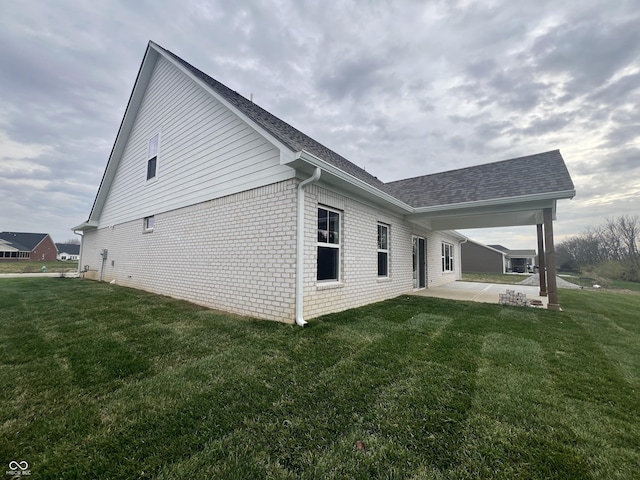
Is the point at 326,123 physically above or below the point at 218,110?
above

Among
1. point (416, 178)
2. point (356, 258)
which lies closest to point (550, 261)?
point (356, 258)

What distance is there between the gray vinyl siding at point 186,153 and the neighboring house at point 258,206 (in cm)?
4

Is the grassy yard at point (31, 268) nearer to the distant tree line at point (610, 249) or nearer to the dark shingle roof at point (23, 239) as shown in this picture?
the dark shingle roof at point (23, 239)

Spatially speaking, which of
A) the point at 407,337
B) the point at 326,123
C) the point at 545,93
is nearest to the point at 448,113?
the point at 545,93

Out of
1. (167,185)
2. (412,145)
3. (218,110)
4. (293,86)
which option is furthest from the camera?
(412,145)

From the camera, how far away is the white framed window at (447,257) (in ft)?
50.3

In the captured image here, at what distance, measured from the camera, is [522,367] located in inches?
131

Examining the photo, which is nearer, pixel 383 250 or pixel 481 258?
pixel 383 250

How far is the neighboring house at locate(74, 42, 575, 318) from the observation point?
202 inches

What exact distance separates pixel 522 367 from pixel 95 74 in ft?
49.7

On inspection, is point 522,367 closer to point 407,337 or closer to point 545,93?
point 407,337

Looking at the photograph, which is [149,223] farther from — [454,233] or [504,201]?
[454,233]

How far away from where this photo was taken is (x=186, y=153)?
7.65 m

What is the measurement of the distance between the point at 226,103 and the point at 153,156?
4947 millimetres
